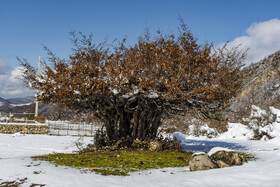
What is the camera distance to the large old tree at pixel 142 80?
27.0 feet

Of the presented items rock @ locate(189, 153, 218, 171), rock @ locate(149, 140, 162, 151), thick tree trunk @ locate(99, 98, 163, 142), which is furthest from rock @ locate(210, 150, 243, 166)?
thick tree trunk @ locate(99, 98, 163, 142)

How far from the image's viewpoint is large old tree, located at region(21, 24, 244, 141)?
824 cm

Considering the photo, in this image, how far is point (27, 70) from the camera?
31.1ft

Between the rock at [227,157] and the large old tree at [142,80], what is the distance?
2.37m

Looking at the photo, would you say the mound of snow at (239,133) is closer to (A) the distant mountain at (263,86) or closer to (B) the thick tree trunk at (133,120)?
(A) the distant mountain at (263,86)

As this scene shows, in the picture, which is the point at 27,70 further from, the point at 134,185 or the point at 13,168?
the point at 134,185

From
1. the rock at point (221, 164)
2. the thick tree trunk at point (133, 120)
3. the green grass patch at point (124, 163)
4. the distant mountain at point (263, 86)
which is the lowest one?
the green grass patch at point (124, 163)

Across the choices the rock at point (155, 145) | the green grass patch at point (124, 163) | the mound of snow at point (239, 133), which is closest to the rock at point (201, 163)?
the green grass patch at point (124, 163)

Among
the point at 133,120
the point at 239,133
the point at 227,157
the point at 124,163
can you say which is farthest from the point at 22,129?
the point at 227,157

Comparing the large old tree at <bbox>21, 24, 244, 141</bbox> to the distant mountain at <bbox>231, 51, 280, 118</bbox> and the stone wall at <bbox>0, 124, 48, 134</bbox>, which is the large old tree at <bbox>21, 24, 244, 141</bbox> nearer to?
→ the stone wall at <bbox>0, 124, 48, 134</bbox>

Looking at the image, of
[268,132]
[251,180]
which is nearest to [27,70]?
[251,180]

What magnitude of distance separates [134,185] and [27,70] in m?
7.23

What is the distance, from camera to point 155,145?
922 cm

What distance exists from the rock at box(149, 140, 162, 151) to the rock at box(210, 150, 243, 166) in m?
3.08
